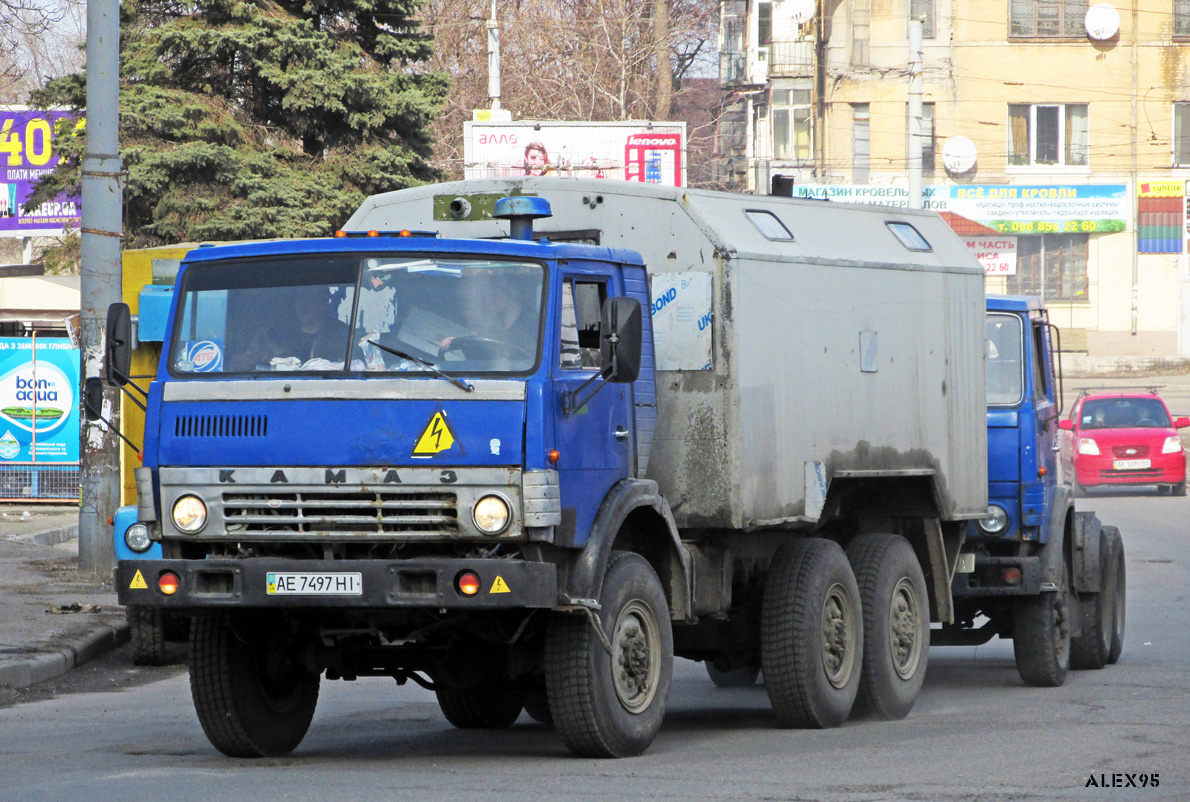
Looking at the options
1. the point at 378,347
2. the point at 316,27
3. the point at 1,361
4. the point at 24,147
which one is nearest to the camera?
the point at 378,347

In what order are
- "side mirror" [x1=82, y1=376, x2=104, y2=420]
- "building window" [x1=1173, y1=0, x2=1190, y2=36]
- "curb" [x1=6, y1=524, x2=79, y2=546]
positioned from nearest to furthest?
"side mirror" [x1=82, y1=376, x2=104, y2=420] → "curb" [x1=6, y1=524, x2=79, y2=546] → "building window" [x1=1173, y1=0, x2=1190, y2=36]

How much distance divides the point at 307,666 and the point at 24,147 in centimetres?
2912

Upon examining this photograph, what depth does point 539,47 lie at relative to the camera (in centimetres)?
4978

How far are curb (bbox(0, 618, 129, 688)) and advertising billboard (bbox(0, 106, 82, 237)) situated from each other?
21.4 meters

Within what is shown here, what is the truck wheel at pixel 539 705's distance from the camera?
8.45 meters

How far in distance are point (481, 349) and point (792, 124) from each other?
165 ft

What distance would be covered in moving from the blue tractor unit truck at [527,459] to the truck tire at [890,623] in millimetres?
21

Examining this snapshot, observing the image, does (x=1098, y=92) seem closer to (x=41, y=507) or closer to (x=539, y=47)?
(x=539, y=47)

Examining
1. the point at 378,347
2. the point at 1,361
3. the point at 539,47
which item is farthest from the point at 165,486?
the point at 539,47

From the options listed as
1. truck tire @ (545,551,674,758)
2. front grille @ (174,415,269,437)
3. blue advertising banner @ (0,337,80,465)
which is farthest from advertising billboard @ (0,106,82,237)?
truck tire @ (545,551,674,758)

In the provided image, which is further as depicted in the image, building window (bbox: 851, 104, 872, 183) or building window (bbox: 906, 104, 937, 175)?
building window (bbox: 851, 104, 872, 183)

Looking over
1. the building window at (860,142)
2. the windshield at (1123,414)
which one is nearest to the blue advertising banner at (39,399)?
the windshield at (1123,414)

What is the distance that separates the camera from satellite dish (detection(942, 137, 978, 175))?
175 ft

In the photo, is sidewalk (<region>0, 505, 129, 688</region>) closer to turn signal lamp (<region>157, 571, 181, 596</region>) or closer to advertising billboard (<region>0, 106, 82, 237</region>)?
turn signal lamp (<region>157, 571, 181, 596</region>)
